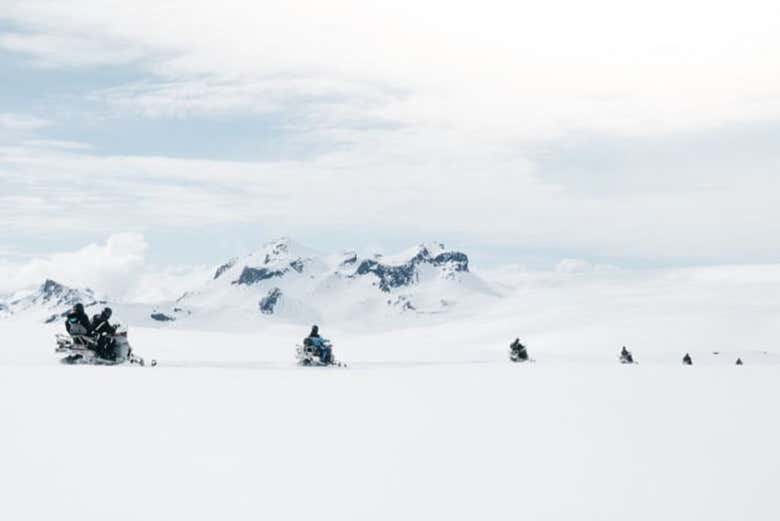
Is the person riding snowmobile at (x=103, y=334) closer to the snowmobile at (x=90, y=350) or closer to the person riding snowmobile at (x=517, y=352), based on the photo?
the snowmobile at (x=90, y=350)

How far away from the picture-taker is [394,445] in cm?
1438

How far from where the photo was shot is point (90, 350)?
40906 millimetres

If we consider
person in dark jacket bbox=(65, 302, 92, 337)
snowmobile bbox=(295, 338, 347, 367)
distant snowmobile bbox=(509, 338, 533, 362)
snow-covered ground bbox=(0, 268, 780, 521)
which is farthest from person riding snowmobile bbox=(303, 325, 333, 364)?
snow-covered ground bbox=(0, 268, 780, 521)

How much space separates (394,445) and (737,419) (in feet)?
24.8

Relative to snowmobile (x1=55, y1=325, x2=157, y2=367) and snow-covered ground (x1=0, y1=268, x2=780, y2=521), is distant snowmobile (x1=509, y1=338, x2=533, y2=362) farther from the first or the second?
snow-covered ground (x1=0, y1=268, x2=780, y2=521)

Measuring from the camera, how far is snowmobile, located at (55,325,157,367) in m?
40.6

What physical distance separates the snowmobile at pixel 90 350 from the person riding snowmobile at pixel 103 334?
0.06 m

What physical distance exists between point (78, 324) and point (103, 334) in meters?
1.29

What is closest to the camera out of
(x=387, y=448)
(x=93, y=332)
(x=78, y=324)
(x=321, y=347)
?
(x=387, y=448)

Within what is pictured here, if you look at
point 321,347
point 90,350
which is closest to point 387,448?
point 90,350

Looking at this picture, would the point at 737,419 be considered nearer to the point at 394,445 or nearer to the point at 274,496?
the point at 394,445

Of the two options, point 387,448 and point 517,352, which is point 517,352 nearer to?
point 517,352

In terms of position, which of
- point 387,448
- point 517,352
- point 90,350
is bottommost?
point 387,448

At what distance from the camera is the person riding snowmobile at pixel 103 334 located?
41569 mm
